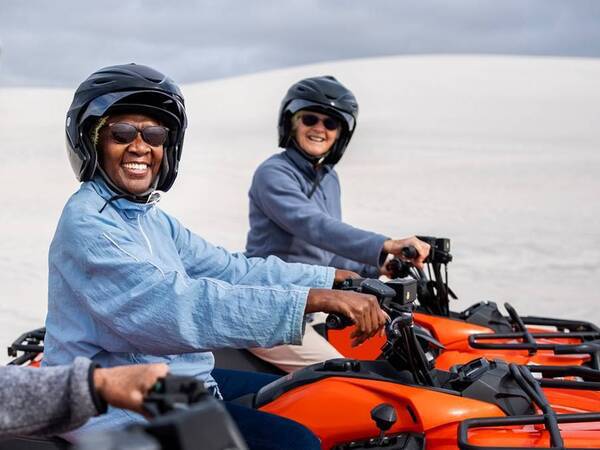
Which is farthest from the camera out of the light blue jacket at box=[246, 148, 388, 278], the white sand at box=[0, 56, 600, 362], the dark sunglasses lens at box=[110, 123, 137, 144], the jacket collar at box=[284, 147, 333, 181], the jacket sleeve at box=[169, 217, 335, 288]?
the white sand at box=[0, 56, 600, 362]

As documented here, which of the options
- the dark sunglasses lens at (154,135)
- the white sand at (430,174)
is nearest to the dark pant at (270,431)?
the dark sunglasses lens at (154,135)

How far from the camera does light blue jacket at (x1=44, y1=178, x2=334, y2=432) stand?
2.72 meters

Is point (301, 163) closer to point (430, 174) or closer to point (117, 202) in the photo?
point (117, 202)

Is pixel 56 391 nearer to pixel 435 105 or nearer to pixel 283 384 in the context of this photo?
pixel 283 384

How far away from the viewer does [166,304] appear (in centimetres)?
271

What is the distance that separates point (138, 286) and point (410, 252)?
77.1 inches

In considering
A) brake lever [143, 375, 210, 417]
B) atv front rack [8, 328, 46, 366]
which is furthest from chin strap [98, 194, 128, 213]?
atv front rack [8, 328, 46, 366]

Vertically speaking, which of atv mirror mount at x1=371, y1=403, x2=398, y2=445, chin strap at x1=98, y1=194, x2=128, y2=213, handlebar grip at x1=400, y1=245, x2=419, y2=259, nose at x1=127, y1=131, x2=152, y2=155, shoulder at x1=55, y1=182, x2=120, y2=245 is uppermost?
nose at x1=127, y1=131, x2=152, y2=155

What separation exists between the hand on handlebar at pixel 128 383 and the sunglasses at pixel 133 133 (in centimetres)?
137

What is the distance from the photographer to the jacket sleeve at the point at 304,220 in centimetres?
465

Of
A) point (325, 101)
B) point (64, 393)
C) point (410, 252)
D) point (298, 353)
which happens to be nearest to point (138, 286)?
point (64, 393)

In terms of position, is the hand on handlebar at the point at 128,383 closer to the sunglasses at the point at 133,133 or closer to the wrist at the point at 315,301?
the wrist at the point at 315,301

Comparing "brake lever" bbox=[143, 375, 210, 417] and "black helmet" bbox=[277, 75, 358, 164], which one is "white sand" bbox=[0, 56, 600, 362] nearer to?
"black helmet" bbox=[277, 75, 358, 164]

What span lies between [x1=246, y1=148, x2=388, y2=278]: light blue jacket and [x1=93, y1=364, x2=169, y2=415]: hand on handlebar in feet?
9.30
